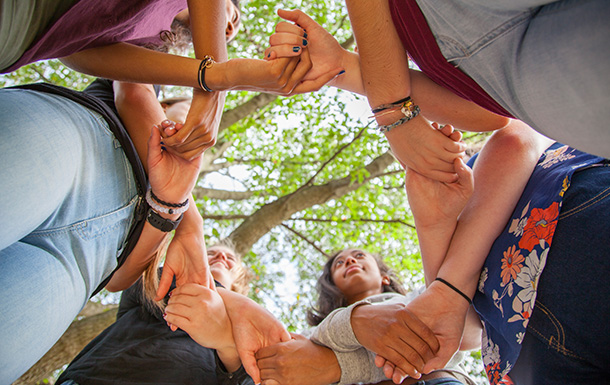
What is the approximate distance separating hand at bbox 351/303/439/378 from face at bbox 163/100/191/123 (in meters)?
1.72

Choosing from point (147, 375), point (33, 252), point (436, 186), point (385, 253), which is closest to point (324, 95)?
point (385, 253)

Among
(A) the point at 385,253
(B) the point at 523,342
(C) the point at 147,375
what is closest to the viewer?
(B) the point at 523,342

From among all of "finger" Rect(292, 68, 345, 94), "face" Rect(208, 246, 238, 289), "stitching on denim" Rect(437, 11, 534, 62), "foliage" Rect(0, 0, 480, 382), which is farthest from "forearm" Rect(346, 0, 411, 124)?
"foliage" Rect(0, 0, 480, 382)

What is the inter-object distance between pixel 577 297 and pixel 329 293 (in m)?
2.12

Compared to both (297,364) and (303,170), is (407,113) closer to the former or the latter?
(297,364)

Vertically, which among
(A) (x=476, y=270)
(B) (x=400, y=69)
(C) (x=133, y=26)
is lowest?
(A) (x=476, y=270)

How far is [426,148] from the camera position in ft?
5.24

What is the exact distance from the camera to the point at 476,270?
5.13 feet

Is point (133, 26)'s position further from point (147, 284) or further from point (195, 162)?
point (147, 284)

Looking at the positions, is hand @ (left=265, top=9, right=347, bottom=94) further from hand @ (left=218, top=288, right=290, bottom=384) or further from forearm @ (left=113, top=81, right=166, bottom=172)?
hand @ (left=218, top=288, right=290, bottom=384)

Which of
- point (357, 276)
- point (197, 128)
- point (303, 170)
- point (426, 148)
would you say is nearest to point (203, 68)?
point (197, 128)

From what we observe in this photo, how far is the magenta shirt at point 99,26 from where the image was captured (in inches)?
47.0

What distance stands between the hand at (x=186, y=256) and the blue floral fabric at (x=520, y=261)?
4.30 feet

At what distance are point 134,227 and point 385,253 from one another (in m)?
5.77
